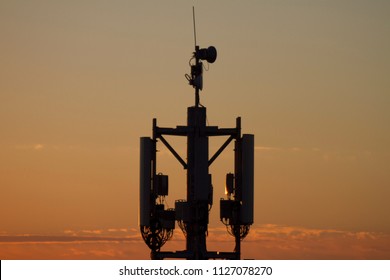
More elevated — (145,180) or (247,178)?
(247,178)

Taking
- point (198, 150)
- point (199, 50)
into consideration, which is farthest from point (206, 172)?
point (199, 50)

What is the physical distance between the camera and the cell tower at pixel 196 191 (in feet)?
257

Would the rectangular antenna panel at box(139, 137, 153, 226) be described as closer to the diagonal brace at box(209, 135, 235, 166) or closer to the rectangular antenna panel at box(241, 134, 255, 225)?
the diagonal brace at box(209, 135, 235, 166)

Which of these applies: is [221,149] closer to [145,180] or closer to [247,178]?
[247,178]

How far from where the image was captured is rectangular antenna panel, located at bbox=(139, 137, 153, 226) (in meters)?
78.4

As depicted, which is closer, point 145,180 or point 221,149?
point 145,180

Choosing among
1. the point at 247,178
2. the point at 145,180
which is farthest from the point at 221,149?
the point at 145,180

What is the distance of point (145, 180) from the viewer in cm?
7894

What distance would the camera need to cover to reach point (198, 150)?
78.4 m

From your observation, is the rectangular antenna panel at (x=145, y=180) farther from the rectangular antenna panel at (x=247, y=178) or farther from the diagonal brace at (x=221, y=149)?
the rectangular antenna panel at (x=247, y=178)

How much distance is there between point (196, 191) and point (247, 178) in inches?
127

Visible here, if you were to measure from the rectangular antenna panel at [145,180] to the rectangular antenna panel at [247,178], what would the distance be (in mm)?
5556
